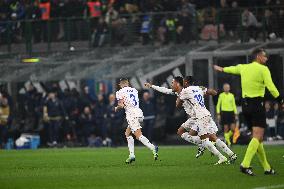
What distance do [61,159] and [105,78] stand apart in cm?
1325

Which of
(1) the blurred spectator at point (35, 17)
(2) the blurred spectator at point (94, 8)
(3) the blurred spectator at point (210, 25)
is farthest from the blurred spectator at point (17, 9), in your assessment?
(3) the blurred spectator at point (210, 25)

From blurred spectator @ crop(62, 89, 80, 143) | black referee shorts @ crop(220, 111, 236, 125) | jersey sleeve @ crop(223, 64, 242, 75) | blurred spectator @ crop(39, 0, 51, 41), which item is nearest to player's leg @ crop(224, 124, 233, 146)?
black referee shorts @ crop(220, 111, 236, 125)

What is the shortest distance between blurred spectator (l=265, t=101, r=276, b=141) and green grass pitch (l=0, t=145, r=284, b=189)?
973cm

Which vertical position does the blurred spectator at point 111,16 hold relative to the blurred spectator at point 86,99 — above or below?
above

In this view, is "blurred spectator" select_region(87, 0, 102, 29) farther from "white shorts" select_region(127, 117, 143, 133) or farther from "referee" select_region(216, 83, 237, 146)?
"white shorts" select_region(127, 117, 143, 133)

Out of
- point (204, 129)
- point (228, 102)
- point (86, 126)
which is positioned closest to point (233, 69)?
point (204, 129)

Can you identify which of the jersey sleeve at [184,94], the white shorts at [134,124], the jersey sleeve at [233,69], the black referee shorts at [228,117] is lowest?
the black referee shorts at [228,117]

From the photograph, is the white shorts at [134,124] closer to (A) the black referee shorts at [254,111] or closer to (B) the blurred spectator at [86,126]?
(A) the black referee shorts at [254,111]

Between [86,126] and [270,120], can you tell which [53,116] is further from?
[270,120]

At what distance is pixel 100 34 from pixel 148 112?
6.27 meters

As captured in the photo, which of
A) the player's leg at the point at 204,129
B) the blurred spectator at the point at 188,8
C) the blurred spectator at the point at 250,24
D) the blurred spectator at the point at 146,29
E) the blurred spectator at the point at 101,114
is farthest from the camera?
the blurred spectator at the point at 146,29

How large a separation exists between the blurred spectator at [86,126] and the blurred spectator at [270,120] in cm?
730

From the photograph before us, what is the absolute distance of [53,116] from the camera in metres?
40.3

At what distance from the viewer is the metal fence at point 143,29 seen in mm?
38594
